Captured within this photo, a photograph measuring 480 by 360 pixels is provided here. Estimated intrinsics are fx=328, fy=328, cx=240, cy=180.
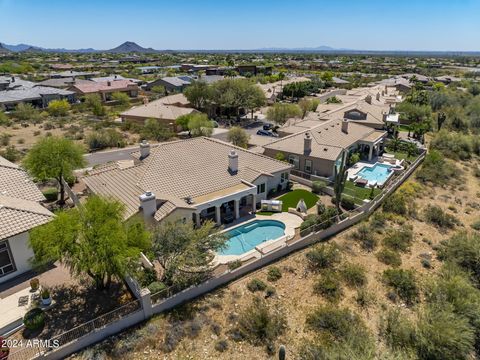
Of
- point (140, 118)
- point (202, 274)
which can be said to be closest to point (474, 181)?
point (202, 274)

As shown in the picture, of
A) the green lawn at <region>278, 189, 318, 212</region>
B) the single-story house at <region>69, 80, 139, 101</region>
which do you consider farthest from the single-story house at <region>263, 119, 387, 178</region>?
the single-story house at <region>69, 80, 139, 101</region>

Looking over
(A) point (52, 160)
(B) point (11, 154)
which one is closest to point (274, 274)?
(A) point (52, 160)

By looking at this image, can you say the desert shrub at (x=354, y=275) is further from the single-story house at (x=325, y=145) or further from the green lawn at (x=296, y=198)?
the single-story house at (x=325, y=145)

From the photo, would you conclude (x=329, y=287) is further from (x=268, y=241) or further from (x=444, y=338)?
(x=444, y=338)

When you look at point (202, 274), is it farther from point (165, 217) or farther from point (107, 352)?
point (107, 352)

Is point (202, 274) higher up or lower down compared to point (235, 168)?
lower down

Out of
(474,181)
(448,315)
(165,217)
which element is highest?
(165,217)

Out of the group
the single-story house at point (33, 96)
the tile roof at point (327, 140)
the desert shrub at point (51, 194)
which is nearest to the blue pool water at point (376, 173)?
the tile roof at point (327, 140)
